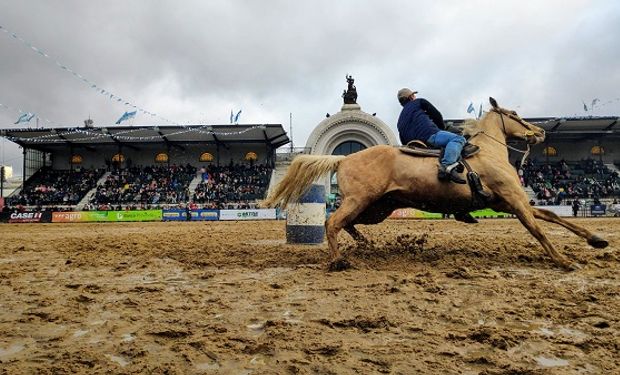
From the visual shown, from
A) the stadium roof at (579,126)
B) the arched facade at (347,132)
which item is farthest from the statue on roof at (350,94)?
the stadium roof at (579,126)

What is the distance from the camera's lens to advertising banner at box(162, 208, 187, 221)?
97.6ft

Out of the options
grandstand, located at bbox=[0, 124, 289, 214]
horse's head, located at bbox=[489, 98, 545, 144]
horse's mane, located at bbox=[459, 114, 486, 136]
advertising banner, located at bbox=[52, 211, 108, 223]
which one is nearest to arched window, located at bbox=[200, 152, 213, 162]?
grandstand, located at bbox=[0, 124, 289, 214]

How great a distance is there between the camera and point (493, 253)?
259 inches

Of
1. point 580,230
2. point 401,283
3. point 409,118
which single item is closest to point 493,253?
point 580,230

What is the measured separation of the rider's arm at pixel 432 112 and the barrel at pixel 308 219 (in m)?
3.09

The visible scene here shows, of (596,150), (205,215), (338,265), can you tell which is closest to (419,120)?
(338,265)

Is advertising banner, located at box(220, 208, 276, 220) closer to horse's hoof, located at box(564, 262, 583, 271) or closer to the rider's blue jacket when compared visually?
the rider's blue jacket

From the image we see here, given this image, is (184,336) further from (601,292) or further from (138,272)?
(601,292)

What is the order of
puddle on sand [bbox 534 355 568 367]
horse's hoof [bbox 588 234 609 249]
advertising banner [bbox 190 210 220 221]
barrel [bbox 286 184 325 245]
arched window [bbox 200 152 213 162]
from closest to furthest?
puddle on sand [bbox 534 355 568 367] < horse's hoof [bbox 588 234 609 249] < barrel [bbox 286 184 325 245] < advertising banner [bbox 190 210 220 221] < arched window [bbox 200 152 213 162]

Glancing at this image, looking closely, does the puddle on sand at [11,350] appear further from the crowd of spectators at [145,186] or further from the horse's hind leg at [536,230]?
the crowd of spectators at [145,186]

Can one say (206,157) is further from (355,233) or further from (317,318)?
(317,318)

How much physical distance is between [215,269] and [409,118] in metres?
3.76

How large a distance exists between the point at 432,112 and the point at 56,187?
143 ft

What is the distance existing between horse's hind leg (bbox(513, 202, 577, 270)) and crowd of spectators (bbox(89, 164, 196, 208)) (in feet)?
110
